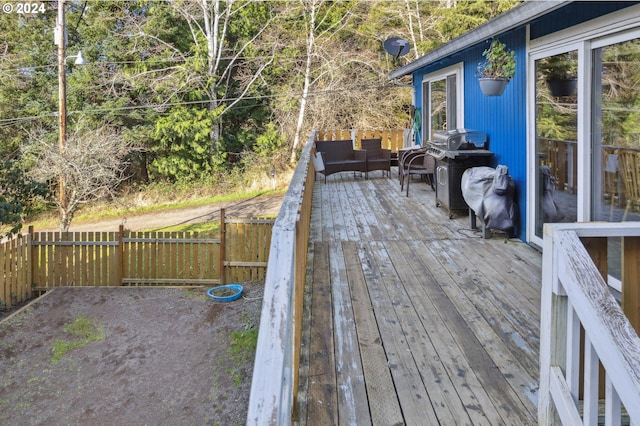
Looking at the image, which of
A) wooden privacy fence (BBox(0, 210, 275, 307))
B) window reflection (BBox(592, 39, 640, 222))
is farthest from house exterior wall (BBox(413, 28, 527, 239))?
wooden privacy fence (BBox(0, 210, 275, 307))

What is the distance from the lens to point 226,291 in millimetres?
8586

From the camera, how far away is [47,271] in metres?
8.98

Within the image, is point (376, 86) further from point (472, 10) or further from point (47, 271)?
point (47, 271)

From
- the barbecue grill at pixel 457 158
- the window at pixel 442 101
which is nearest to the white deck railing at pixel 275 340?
the barbecue grill at pixel 457 158

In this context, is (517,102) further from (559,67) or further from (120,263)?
(120,263)

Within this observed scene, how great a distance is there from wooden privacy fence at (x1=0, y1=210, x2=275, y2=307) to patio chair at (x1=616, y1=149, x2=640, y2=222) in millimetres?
6203

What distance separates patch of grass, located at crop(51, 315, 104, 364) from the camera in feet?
23.3

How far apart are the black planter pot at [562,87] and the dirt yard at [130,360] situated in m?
4.48

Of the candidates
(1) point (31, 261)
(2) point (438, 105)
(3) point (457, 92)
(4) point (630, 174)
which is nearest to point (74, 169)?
(1) point (31, 261)

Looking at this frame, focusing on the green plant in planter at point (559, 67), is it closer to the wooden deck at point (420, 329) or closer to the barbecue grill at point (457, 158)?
the barbecue grill at point (457, 158)

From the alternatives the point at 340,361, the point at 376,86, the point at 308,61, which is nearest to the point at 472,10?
the point at 376,86

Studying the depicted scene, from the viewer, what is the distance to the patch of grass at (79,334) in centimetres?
709

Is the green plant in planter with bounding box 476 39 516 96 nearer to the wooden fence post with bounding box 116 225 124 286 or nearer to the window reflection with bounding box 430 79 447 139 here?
the window reflection with bounding box 430 79 447 139

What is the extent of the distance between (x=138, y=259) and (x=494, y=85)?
6.77m
